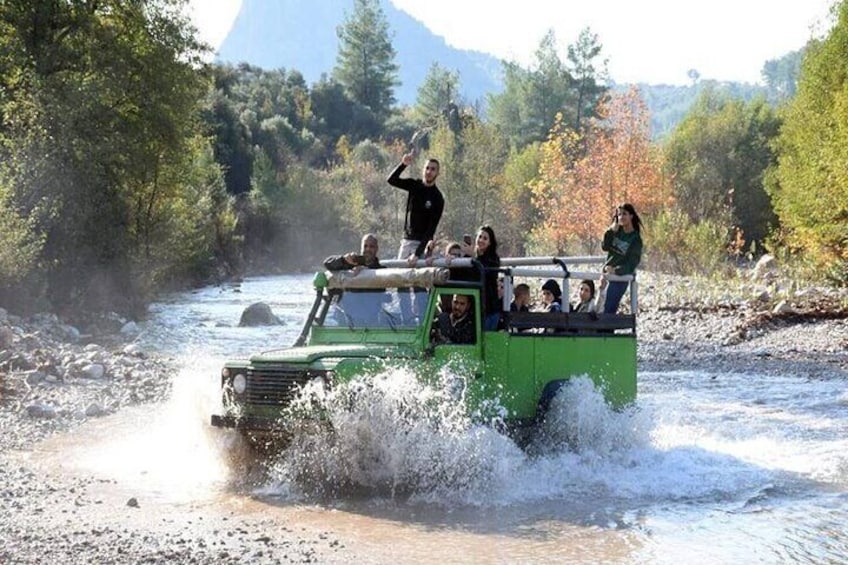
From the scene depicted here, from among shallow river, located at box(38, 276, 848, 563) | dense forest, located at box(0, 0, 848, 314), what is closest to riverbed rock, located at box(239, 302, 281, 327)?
dense forest, located at box(0, 0, 848, 314)

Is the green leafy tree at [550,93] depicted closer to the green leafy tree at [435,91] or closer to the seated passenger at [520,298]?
the green leafy tree at [435,91]

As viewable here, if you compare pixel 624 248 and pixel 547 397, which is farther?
pixel 624 248

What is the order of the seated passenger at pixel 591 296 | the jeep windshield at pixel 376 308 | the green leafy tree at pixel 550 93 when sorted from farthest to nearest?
the green leafy tree at pixel 550 93 → the seated passenger at pixel 591 296 → the jeep windshield at pixel 376 308

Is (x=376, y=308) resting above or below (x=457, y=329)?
above

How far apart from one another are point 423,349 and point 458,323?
60cm

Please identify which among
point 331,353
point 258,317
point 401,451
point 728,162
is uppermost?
point 728,162

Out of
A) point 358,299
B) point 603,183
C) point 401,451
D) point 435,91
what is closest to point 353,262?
point 358,299

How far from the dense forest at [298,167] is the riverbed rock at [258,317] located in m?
3.60

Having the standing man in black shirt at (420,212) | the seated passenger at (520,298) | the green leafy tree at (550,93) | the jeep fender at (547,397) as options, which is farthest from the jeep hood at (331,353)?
the green leafy tree at (550,93)

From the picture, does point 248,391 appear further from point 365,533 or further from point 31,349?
point 31,349

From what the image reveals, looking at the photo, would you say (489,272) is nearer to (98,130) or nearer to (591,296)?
(591,296)

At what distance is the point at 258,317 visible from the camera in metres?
31.3

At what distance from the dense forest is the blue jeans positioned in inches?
121

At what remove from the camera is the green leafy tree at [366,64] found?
360 ft
